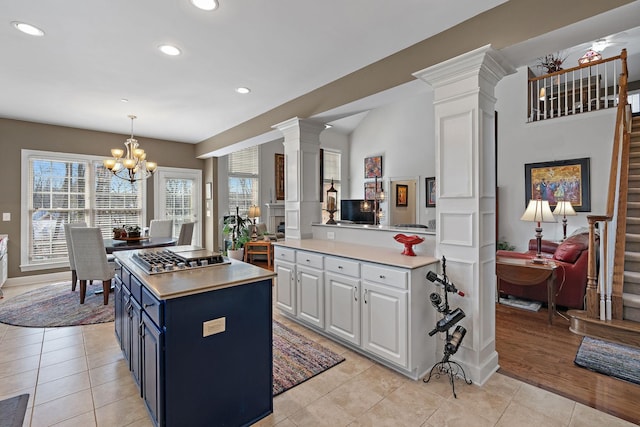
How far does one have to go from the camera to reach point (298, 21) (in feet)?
7.72

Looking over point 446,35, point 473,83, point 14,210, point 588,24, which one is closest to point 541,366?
point 473,83

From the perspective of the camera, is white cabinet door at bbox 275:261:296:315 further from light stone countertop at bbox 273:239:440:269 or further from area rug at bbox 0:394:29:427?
area rug at bbox 0:394:29:427

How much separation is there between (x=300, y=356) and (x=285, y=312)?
0.90 meters

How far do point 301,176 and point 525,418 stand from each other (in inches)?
120

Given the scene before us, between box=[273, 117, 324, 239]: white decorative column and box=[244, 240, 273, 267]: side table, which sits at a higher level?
box=[273, 117, 324, 239]: white decorative column

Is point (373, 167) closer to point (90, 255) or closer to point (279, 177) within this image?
point (279, 177)

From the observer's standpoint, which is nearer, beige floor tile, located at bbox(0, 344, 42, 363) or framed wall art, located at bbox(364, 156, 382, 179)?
beige floor tile, located at bbox(0, 344, 42, 363)

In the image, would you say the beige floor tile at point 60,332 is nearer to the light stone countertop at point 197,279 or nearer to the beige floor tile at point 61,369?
the beige floor tile at point 61,369

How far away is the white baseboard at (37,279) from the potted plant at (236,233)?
288cm

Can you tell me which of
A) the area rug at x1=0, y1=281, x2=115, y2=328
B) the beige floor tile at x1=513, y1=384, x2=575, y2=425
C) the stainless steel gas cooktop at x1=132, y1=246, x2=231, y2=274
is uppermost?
the stainless steel gas cooktop at x1=132, y1=246, x2=231, y2=274

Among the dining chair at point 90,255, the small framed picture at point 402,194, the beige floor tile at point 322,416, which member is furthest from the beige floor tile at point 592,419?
the small framed picture at point 402,194

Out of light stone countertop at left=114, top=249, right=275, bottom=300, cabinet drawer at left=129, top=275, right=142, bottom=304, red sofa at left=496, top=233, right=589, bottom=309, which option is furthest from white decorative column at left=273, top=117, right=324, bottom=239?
red sofa at left=496, top=233, right=589, bottom=309

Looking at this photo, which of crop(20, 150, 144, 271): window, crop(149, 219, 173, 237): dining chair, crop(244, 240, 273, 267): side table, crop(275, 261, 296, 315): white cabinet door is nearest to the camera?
crop(275, 261, 296, 315): white cabinet door

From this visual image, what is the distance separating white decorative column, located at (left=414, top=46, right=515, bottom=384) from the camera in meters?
2.25
